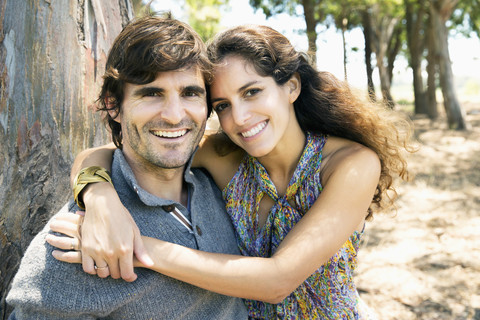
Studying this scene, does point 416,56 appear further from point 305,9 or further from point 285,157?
point 285,157

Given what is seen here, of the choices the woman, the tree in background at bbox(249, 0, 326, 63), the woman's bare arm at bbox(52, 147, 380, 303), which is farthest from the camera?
the tree in background at bbox(249, 0, 326, 63)

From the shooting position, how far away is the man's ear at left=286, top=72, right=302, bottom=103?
266cm

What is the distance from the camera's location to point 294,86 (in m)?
2.70

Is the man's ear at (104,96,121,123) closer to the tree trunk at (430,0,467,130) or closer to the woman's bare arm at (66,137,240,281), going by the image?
the woman's bare arm at (66,137,240,281)

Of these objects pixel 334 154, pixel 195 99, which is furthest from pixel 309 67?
pixel 195 99

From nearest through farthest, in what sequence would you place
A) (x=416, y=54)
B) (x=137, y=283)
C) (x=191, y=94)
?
(x=137, y=283) → (x=191, y=94) → (x=416, y=54)

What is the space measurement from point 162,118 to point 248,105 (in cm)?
53

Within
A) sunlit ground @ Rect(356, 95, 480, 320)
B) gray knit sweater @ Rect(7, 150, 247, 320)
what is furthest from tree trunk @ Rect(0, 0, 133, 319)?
sunlit ground @ Rect(356, 95, 480, 320)

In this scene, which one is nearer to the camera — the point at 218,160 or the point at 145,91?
the point at 145,91

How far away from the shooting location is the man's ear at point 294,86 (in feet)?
8.72

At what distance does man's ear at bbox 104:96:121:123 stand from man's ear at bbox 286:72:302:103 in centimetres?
101

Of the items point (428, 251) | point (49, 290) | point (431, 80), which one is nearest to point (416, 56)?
point (431, 80)

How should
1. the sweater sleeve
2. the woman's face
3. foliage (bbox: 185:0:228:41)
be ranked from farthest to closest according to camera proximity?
foliage (bbox: 185:0:228:41), the woman's face, the sweater sleeve

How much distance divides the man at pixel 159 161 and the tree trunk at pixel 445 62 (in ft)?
33.1
